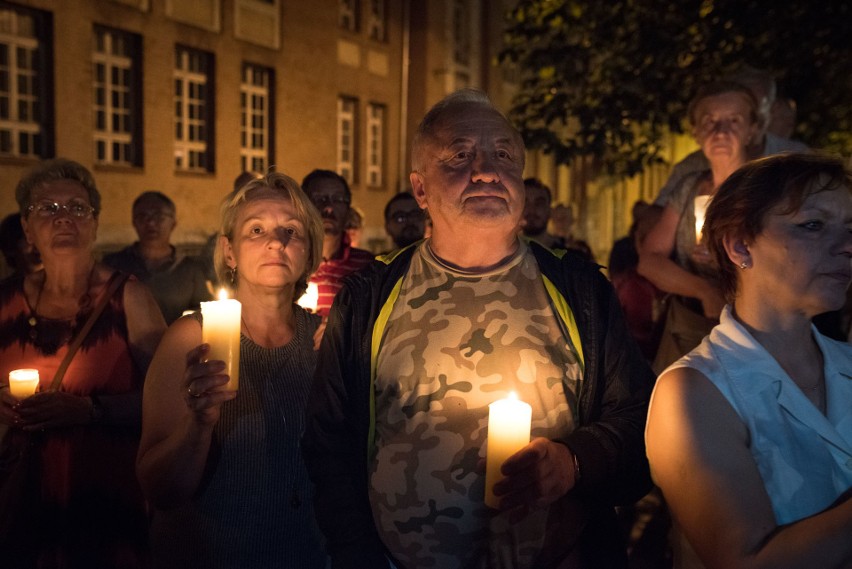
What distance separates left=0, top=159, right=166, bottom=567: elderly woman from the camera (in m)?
3.32

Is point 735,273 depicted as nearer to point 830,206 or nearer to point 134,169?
point 830,206

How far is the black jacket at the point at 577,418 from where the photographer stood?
7.58ft

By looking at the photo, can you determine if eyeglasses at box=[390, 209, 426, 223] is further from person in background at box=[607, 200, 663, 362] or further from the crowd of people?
the crowd of people

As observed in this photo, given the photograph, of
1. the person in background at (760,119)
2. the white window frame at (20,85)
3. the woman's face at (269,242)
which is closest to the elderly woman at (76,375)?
the woman's face at (269,242)

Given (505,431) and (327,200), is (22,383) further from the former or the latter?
(327,200)

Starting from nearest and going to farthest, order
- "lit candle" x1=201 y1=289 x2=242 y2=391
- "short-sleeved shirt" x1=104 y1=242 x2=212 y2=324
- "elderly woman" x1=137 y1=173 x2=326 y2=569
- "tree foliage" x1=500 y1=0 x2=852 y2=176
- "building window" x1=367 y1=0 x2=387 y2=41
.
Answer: "lit candle" x1=201 y1=289 x2=242 y2=391 → "elderly woman" x1=137 y1=173 x2=326 y2=569 → "short-sleeved shirt" x1=104 y1=242 x2=212 y2=324 → "tree foliage" x1=500 y1=0 x2=852 y2=176 → "building window" x1=367 y1=0 x2=387 y2=41

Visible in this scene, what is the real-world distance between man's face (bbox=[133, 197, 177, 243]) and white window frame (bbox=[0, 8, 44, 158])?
5.88 meters

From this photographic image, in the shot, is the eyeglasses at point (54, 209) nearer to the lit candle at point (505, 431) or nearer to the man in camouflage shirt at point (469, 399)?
the man in camouflage shirt at point (469, 399)

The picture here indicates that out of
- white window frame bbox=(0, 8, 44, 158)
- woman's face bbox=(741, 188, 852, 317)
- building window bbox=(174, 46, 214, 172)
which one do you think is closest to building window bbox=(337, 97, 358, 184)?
building window bbox=(174, 46, 214, 172)

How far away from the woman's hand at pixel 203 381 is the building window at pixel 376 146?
18.4 metres

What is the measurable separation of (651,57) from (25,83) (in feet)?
29.7

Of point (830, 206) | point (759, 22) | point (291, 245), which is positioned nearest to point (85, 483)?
point (291, 245)

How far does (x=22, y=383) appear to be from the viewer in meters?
3.16

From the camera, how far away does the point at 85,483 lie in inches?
133
